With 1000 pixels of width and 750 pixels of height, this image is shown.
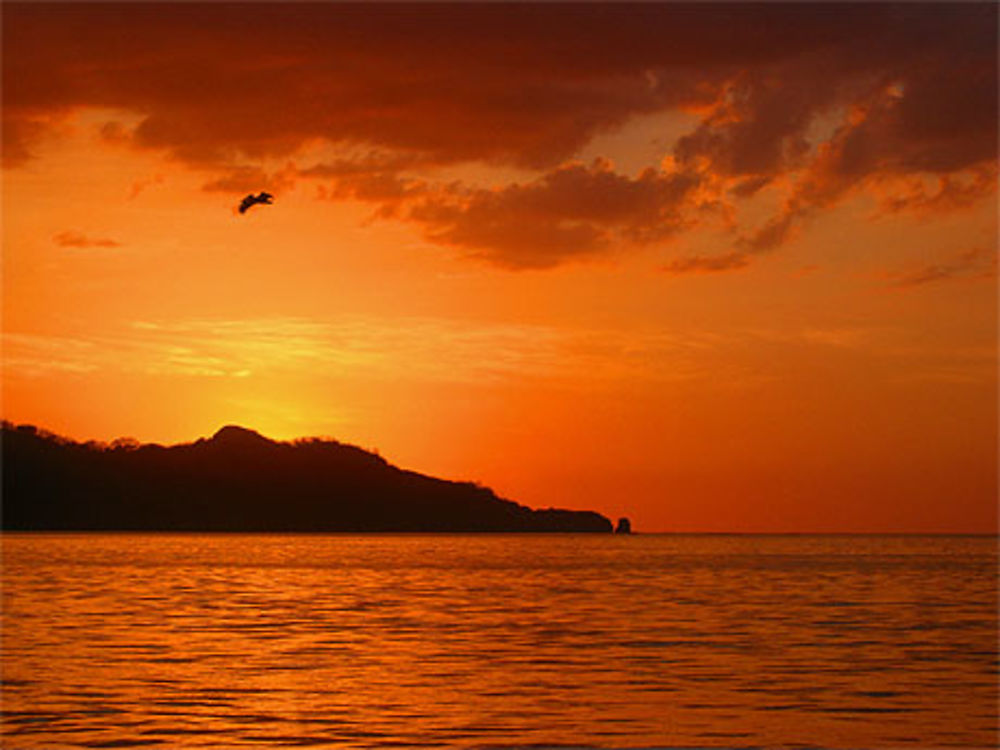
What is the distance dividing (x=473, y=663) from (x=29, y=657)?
44.9 ft

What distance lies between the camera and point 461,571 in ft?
412

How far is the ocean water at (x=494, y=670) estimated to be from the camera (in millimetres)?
31234

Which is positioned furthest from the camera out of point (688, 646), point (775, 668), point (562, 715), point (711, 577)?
point (711, 577)

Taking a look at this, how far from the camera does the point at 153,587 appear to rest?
86500mm

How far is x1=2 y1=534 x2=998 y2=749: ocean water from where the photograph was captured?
31234 millimetres

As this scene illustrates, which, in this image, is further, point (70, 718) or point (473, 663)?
point (473, 663)

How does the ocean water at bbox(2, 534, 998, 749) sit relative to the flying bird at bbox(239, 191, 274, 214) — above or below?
below

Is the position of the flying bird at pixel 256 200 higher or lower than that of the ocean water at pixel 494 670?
higher

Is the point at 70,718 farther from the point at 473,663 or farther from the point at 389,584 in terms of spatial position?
the point at 389,584

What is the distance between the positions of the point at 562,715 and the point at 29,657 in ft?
62.4

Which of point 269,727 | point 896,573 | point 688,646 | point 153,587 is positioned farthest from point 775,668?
point 896,573

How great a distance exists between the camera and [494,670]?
137ft

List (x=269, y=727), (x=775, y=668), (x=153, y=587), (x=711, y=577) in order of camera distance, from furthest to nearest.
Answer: (x=711, y=577) → (x=153, y=587) → (x=775, y=668) → (x=269, y=727)

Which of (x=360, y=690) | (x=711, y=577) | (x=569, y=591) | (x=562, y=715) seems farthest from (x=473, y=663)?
(x=711, y=577)
